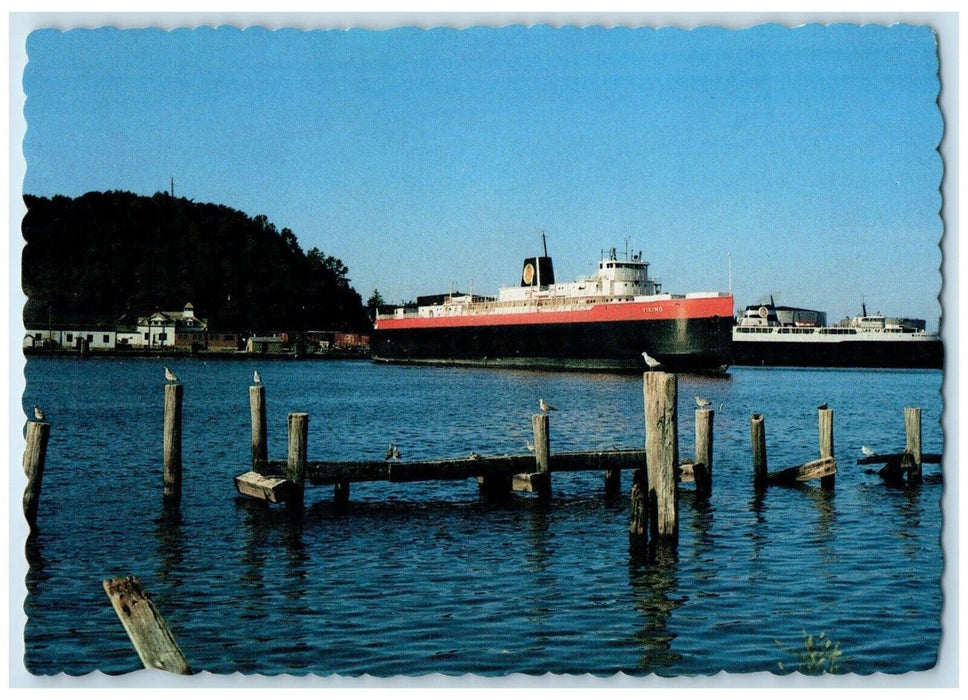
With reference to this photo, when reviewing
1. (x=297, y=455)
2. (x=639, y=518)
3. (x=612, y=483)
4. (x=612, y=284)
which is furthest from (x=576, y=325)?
(x=639, y=518)

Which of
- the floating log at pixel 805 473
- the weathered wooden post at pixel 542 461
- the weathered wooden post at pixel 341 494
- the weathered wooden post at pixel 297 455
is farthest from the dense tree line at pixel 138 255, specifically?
the floating log at pixel 805 473

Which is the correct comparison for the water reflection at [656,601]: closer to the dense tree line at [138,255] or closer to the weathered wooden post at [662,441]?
the weathered wooden post at [662,441]

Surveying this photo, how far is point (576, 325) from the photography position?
4800cm

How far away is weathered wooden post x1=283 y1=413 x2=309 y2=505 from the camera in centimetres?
1062

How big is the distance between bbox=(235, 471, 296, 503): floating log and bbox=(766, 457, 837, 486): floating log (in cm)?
590

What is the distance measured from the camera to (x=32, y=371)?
9016 millimetres

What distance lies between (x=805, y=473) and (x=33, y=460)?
8648 mm

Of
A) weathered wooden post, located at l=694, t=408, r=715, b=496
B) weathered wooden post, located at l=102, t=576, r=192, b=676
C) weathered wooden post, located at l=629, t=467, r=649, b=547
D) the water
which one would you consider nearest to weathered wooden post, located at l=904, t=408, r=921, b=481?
the water

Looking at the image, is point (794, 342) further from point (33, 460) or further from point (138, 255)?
point (33, 460)

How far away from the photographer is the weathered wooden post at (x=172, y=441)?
35.7ft

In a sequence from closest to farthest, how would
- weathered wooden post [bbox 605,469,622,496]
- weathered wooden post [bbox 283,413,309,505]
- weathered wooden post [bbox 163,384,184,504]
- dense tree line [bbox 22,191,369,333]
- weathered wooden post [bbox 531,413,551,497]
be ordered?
dense tree line [bbox 22,191,369,333] < weathered wooden post [bbox 283,413,309,505] < weathered wooden post [bbox 163,384,184,504] < weathered wooden post [bbox 531,413,551,497] < weathered wooden post [bbox 605,469,622,496]

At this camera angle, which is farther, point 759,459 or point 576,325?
point 576,325

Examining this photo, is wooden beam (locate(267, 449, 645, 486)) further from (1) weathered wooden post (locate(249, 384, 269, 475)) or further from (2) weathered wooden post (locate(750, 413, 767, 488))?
(2) weathered wooden post (locate(750, 413, 767, 488))

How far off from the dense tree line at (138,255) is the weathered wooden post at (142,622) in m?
2.77
